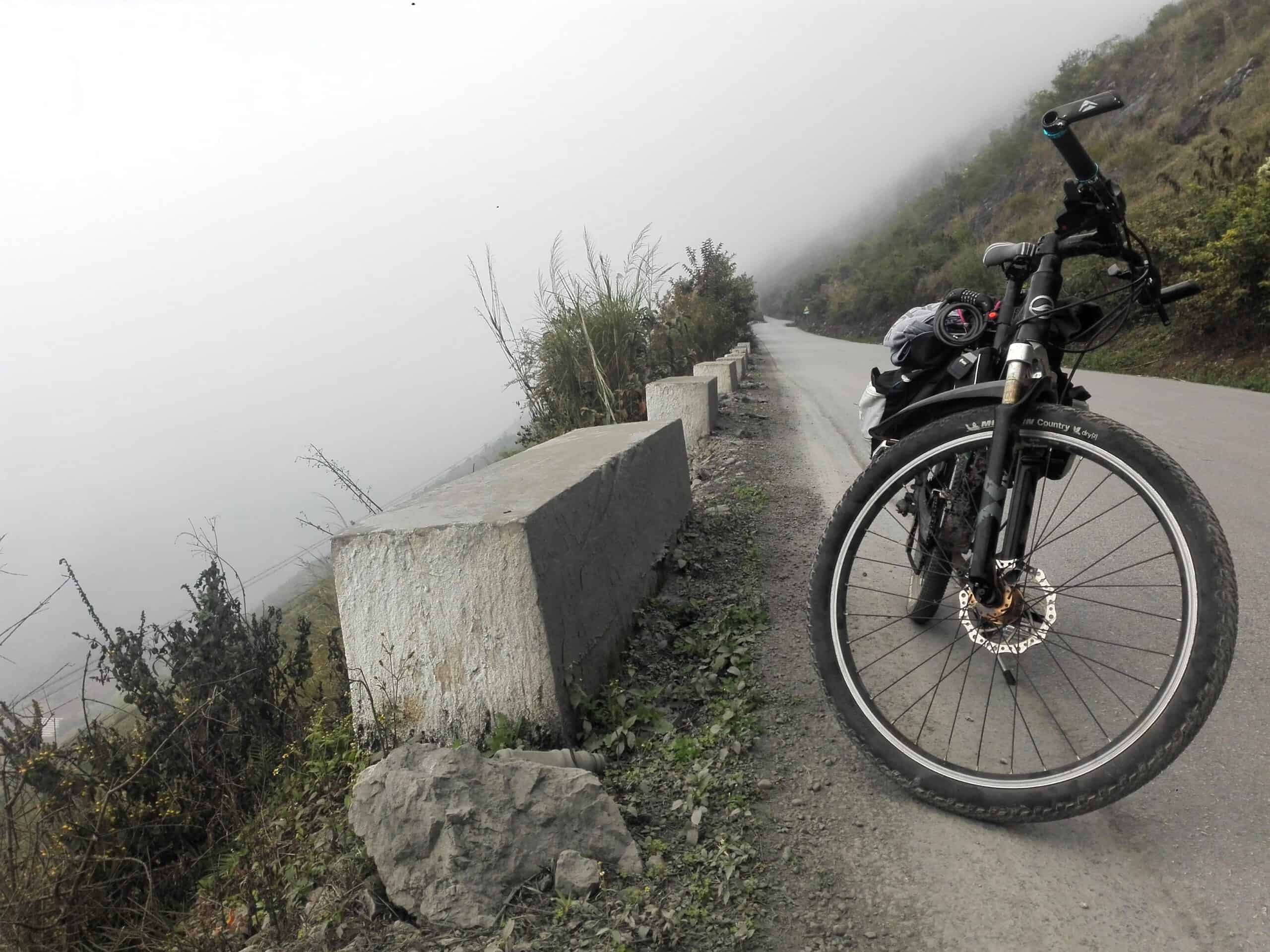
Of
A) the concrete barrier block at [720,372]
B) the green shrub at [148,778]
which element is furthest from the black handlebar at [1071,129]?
the concrete barrier block at [720,372]

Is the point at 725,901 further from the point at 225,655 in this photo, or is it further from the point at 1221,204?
the point at 1221,204

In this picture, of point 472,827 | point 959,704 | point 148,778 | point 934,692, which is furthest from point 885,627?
point 148,778

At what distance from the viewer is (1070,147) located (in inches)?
83.1

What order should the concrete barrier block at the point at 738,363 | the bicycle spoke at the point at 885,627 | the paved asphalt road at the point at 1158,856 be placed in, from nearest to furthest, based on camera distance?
1. the paved asphalt road at the point at 1158,856
2. the bicycle spoke at the point at 885,627
3. the concrete barrier block at the point at 738,363

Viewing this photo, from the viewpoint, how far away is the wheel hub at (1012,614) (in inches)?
86.6

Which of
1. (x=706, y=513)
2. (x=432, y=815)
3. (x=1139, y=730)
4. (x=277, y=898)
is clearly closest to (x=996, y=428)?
(x=1139, y=730)

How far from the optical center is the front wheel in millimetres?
1882

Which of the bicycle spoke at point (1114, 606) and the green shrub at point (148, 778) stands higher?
the green shrub at point (148, 778)

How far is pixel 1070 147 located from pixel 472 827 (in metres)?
2.29

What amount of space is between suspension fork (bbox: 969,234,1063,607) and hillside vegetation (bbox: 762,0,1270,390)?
9.91m

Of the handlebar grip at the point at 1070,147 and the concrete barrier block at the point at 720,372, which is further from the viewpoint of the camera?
the concrete barrier block at the point at 720,372

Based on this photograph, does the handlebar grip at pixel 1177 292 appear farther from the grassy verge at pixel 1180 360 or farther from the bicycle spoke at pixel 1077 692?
the grassy verge at pixel 1180 360

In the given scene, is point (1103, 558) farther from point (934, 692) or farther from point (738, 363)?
point (738, 363)

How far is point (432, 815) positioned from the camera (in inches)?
83.4
